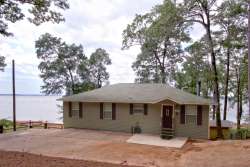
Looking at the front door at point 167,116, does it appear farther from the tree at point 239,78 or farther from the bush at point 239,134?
the tree at point 239,78

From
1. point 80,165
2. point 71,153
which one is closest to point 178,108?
point 71,153

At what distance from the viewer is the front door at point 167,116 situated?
19266 millimetres

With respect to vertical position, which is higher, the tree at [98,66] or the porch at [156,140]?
the tree at [98,66]

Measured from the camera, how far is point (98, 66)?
35.8 m

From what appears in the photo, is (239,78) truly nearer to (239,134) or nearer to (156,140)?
(239,134)

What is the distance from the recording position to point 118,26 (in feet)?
99.3

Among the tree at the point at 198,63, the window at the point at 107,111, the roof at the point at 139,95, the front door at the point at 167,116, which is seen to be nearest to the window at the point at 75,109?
the roof at the point at 139,95

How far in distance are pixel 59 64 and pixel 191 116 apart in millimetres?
17879

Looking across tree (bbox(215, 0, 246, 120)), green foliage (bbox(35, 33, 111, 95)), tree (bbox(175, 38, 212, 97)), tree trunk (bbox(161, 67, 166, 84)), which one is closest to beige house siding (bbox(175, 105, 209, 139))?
tree (bbox(175, 38, 212, 97))

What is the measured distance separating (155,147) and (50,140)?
249 inches

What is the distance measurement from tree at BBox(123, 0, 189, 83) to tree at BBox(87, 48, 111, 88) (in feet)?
16.4

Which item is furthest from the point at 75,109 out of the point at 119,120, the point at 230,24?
the point at 230,24

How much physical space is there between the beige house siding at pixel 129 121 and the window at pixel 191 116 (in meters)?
0.20

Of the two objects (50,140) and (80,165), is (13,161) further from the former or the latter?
(50,140)
